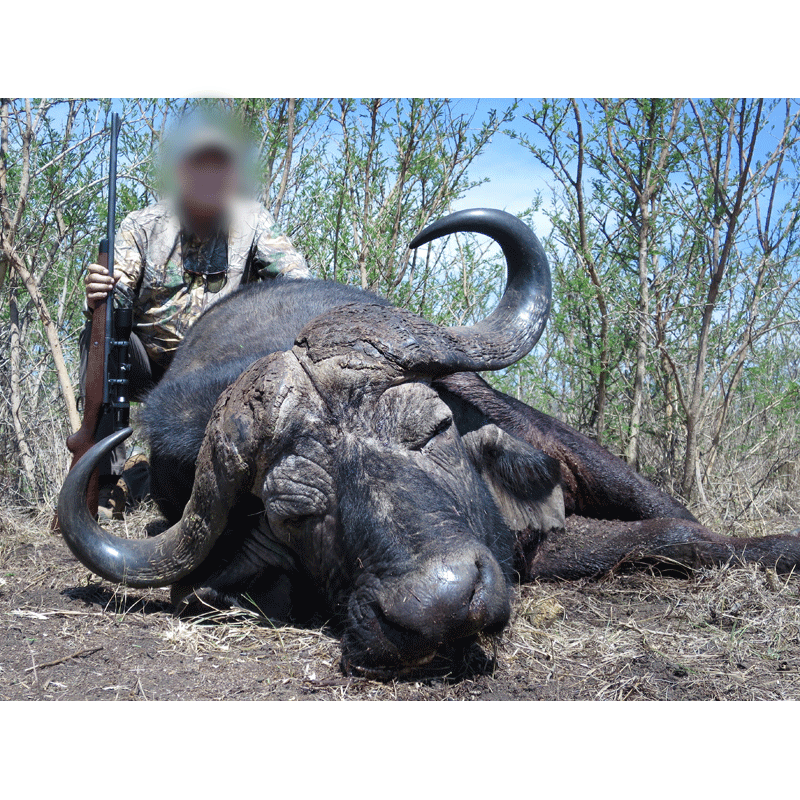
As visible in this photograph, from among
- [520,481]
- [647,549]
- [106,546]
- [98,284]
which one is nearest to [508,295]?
[520,481]

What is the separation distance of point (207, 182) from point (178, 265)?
2.81 feet

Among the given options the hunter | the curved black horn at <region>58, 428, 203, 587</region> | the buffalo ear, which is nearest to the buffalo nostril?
the buffalo ear

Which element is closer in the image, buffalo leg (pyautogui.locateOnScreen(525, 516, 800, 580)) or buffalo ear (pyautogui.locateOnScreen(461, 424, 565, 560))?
buffalo ear (pyautogui.locateOnScreen(461, 424, 565, 560))

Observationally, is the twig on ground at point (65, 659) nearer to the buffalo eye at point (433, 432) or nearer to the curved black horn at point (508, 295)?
the buffalo eye at point (433, 432)

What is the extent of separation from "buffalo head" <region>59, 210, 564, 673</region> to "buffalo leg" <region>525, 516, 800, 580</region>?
0.52m

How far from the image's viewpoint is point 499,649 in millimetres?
2695

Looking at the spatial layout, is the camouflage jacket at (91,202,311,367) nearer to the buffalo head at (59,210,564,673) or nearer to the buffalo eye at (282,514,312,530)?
the buffalo head at (59,210,564,673)

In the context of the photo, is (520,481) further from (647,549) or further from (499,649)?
(499,649)

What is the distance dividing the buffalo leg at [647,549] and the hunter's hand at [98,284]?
2.87 m

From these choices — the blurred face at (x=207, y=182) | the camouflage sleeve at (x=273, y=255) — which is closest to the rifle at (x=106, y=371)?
the blurred face at (x=207, y=182)

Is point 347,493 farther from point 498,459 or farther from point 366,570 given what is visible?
point 498,459

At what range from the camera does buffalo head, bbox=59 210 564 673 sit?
238 cm

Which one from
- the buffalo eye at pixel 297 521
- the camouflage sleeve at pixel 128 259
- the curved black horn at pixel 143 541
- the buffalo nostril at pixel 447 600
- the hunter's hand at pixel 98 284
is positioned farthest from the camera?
the camouflage sleeve at pixel 128 259

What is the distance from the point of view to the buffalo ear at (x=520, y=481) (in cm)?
341
